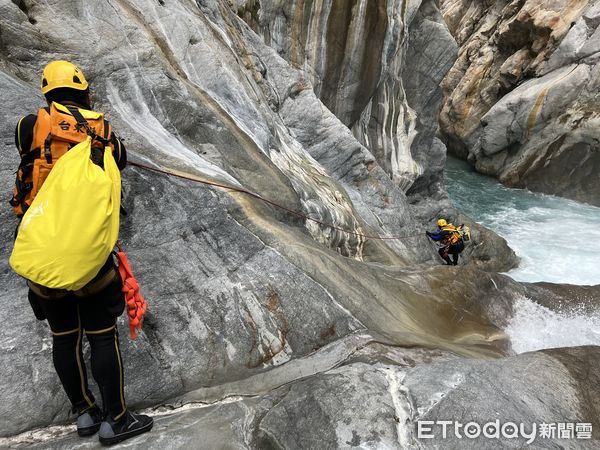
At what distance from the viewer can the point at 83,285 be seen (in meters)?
2.71

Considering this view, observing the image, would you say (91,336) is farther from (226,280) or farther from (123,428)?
(226,280)

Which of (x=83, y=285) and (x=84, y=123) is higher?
(x=84, y=123)

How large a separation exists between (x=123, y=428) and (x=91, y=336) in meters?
0.81

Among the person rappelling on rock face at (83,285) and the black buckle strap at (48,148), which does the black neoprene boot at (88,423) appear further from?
the black buckle strap at (48,148)

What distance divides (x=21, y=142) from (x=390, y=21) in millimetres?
15637

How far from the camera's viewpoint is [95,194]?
2697mm

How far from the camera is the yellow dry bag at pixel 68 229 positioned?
102 inches

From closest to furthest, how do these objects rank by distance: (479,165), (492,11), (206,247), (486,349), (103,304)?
(103,304) < (206,247) < (486,349) < (479,165) < (492,11)

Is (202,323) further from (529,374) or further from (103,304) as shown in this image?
(529,374)

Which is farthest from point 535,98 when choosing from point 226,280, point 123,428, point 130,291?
point 123,428

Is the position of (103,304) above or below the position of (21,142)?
below

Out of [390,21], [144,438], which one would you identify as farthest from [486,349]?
[390,21]

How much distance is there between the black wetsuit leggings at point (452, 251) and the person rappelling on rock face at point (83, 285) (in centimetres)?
Result: 1269

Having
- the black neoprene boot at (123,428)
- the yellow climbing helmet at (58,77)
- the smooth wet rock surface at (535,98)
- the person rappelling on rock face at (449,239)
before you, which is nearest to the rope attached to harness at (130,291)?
the black neoprene boot at (123,428)
